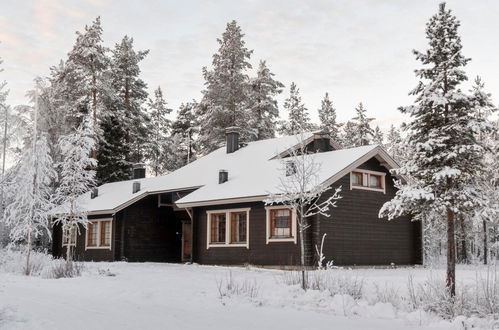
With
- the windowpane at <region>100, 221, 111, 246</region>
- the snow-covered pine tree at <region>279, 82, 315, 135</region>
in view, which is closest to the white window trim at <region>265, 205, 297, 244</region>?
the windowpane at <region>100, 221, 111, 246</region>

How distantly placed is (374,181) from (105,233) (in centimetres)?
1469

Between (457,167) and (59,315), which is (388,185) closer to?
(457,167)

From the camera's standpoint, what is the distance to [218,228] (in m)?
24.9

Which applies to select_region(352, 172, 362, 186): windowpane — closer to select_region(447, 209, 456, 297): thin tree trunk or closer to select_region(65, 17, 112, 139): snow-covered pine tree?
select_region(447, 209, 456, 297): thin tree trunk

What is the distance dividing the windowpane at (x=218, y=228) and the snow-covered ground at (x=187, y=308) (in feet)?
30.5

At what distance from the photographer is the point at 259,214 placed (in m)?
22.9

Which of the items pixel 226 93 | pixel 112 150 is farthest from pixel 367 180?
pixel 112 150

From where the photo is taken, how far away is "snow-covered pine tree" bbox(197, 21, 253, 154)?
45.5 meters

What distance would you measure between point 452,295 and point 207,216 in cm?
1456

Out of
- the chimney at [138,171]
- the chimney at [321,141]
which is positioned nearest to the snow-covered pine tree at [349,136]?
the chimney at [138,171]

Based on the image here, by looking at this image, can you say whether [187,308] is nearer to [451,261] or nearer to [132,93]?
[451,261]

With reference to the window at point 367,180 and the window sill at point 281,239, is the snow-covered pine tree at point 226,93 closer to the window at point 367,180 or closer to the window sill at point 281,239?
the window at point 367,180

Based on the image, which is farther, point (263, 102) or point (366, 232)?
point (263, 102)

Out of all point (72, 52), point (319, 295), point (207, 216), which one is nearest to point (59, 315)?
point (319, 295)
